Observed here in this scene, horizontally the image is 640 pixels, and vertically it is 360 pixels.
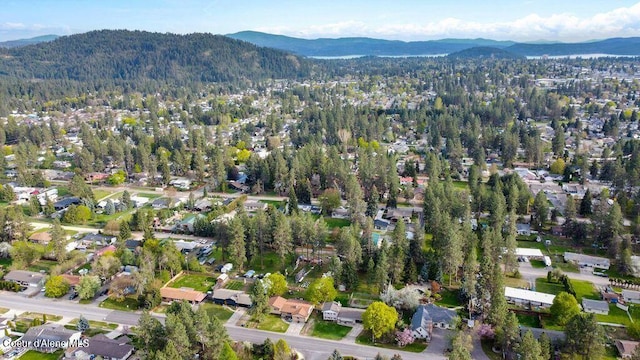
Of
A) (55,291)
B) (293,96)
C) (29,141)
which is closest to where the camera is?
(55,291)

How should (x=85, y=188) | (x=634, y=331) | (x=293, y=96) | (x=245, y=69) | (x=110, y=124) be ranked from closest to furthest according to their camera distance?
1. (x=634, y=331)
2. (x=85, y=188)
3. (x=110, y=124)
4. (x=293, y=96)
5. (x=245, y=69)

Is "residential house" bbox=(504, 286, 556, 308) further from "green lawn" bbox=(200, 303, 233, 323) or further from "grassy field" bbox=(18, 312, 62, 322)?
"grassy field" bbox=(18, 312, 62, 322)

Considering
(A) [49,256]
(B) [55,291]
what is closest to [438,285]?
(B) [55,291]

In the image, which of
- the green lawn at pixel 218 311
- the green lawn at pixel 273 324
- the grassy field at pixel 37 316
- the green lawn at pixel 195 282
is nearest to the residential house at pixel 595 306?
the green lawn at pixel 273 324

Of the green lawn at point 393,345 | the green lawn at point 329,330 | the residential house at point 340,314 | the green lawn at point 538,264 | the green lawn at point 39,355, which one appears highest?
the green lawn at point 39,355

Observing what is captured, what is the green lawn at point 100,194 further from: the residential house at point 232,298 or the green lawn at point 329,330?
the green lawn at point 329,330

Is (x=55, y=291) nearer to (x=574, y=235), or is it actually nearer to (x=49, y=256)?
(x=49, y=256)

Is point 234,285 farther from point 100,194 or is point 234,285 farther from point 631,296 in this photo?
point 100,194
